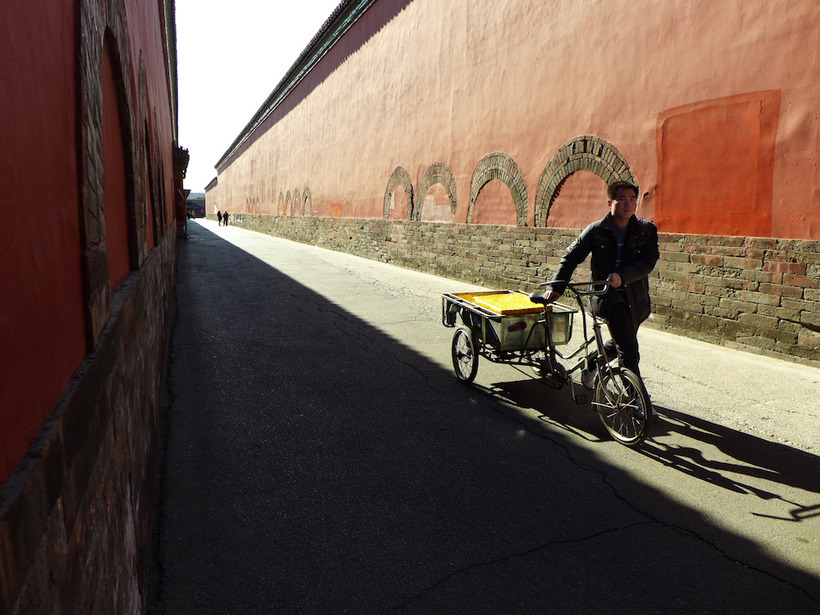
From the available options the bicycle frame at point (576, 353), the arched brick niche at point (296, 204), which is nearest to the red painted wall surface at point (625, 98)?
the bicycle frame at point (576, 353)

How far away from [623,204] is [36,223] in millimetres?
3695

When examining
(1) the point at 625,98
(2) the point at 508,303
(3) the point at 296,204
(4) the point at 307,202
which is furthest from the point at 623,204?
(3) the point at 296,204

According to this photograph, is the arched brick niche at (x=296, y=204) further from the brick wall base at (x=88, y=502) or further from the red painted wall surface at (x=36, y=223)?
the red painted wall surface at (x=36, y=223)

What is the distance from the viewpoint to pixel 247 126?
40000 millimetres

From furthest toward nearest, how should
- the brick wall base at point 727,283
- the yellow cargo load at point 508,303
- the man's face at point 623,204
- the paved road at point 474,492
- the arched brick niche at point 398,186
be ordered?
the arched brick niche at point 398,186 → the brick wall base at point 727,283 → the yellow cargo load at point 508,303 → the man's face at point 623,204 → the paved road at point 474,492

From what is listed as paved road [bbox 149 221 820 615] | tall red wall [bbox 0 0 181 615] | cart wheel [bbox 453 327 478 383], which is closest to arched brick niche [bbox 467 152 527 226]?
paved road [bbox 149 221 820 615]

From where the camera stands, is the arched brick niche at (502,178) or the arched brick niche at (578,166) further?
the arched brick niche at (502,178)

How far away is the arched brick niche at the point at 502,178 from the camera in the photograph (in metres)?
10.4

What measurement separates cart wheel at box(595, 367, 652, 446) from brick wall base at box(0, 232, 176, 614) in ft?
9.75

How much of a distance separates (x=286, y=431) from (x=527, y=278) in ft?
22.9

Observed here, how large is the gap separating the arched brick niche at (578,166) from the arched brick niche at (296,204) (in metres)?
18.4

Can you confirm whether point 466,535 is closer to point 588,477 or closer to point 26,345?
point 588,477

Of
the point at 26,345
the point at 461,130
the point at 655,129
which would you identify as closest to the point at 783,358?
the point at 655,129

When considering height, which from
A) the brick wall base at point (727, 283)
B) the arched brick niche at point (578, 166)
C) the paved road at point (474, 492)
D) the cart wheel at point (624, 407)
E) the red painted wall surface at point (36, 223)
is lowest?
the paved road at point (474, 492)
